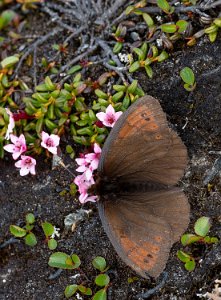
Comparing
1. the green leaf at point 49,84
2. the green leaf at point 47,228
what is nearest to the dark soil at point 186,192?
the green leaf at point 47,228

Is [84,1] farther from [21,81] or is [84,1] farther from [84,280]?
[84,280]

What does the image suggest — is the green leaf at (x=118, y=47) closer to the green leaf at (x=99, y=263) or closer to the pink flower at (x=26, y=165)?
the pink flower at (x=26, y=165)

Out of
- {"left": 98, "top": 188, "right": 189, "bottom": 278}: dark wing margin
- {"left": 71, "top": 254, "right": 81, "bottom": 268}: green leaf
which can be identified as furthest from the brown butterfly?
{"left": 71, "top": 254, "right": 81, "bottom": 268}: green leaf

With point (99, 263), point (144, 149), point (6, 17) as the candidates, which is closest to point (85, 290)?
point (99, 263)

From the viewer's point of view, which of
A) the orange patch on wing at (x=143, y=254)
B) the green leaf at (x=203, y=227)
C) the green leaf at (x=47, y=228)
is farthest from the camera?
the green leaf at (x=47, y=228)

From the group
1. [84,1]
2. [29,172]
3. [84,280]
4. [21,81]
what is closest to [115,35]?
[84,1]

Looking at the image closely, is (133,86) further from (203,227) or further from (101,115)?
(203,227)

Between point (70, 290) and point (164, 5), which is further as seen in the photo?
point (164, 5)
